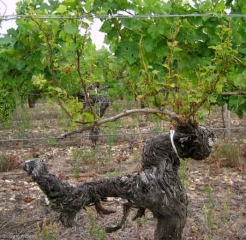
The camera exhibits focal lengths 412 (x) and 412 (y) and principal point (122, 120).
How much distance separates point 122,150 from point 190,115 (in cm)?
500

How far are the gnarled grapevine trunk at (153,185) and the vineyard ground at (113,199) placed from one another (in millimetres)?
283

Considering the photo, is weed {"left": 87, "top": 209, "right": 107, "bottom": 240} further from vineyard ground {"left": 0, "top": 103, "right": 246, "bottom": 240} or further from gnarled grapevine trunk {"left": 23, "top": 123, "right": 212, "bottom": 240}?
gnarled grapevine trunk {"left": 23, "top": 123, "right": 212, "bottom": 240}

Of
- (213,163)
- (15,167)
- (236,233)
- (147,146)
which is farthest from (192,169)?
(147,146)

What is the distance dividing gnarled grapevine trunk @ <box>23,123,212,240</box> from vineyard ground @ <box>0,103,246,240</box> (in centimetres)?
28

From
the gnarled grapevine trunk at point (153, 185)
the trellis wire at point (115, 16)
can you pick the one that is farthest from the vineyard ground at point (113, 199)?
the trellis wire at point (115, 16)

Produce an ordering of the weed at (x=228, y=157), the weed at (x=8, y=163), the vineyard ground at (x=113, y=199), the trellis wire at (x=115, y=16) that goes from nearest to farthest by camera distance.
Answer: the trellis wire at (x=115, y=16) < the vineyard ground at (x=113, y=199) < the weed at (x=228, y=157) < the weed at (x=8, y=163)

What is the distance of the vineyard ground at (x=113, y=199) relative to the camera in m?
3.66

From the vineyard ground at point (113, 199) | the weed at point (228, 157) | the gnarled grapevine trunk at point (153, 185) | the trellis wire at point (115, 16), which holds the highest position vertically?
the trellis wire at point (115, 16)

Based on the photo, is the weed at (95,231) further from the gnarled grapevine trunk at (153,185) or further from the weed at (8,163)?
the weed at (8,163)

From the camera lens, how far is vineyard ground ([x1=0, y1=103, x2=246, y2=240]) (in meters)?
3.66

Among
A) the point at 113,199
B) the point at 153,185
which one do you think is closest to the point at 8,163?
the point at 113,199

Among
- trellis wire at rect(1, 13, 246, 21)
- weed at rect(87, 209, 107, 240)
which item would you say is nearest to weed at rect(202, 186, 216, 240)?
weed at rect(87, 209, 107, 240)

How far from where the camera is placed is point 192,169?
5.86 metres

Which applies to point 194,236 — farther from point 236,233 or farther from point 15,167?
point 15,167
